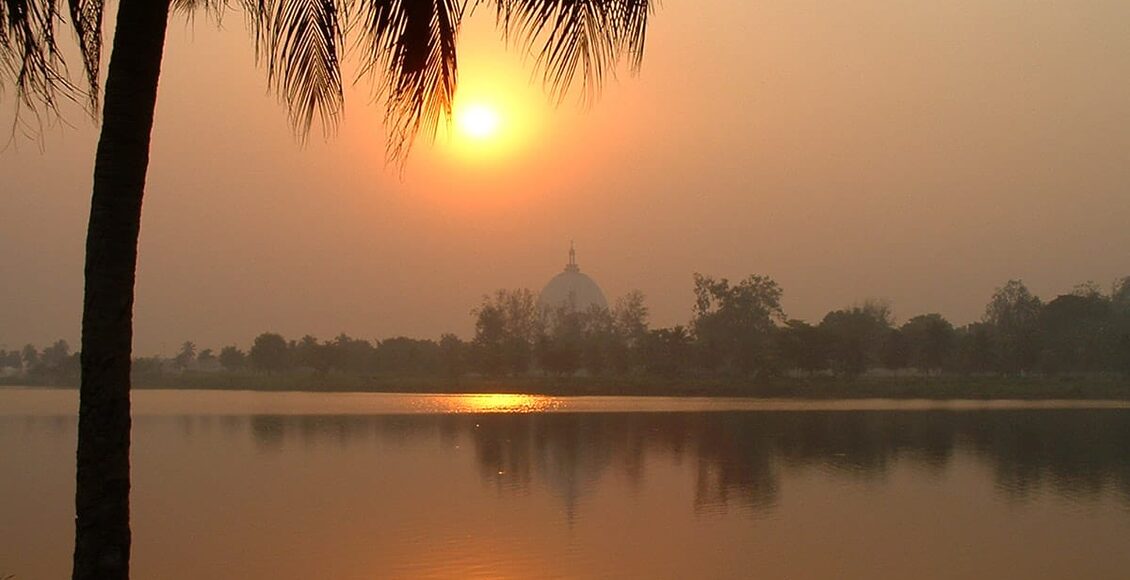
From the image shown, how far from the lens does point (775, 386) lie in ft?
203

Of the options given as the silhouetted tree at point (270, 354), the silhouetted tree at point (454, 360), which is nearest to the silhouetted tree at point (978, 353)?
the silhouetted tree at point (454, 360)

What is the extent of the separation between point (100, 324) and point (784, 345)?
5964 cm

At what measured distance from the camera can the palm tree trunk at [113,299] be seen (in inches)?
201

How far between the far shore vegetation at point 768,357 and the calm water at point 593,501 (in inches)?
1133

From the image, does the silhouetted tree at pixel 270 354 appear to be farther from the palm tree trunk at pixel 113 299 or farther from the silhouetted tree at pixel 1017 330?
the palm tree trunk at pixel 113 299

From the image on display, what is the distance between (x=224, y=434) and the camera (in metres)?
30.2

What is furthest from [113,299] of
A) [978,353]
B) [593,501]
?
[978,353]

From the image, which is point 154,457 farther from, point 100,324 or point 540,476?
point 100,324

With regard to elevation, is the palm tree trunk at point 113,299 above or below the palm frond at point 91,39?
below

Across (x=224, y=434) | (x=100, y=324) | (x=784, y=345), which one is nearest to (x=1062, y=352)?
(x=784, y=345)

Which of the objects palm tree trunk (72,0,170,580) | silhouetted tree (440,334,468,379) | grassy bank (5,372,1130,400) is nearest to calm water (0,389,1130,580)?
palm tree trunk (72,0,170,580)

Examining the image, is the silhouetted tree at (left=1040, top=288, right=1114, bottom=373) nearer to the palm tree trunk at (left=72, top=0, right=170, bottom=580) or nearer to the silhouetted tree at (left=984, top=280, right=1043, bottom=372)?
the silhouetted tree at (left=984, top=280, right=1043, bottom=372)

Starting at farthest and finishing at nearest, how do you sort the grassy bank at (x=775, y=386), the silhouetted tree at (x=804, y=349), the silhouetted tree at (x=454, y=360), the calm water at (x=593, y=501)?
the silhouetted tree at (x=454, y=360)
the silhouetted tree at (x=804, y=349)
the grassy bank at (x=775, y=386)
the calm water at (x=593, y=501)

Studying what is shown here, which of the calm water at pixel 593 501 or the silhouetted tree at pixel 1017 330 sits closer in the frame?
the calm water at pixel 593 501
